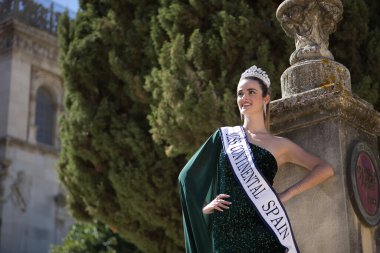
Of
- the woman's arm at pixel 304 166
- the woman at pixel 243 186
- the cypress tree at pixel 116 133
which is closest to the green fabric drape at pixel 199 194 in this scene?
the woman at pixel 243 186

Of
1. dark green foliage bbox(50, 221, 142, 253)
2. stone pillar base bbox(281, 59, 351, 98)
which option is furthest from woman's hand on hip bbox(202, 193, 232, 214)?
dark green foliage bbox(50, 221, 142, 253)

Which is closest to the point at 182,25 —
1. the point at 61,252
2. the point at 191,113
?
the point at 191,113

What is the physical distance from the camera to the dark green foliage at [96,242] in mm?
14125

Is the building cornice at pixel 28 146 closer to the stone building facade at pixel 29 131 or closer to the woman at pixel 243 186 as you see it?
the stone building facade at pixel 29 131

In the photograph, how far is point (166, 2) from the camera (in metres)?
9.57

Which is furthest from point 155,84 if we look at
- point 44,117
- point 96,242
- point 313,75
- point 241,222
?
point 44,117

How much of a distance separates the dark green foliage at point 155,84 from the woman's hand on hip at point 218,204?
4.61 m

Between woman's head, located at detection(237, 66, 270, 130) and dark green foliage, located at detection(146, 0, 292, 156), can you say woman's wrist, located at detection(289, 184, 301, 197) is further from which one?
dark green foliage, located at detection(146, 0, 292, 156)

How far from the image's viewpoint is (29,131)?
23.7 meters

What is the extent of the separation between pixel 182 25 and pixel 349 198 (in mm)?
5637

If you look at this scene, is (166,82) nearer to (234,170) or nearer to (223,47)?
(223,47)

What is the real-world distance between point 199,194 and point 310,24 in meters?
1.65

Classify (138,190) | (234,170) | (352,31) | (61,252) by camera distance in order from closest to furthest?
(234,170)
(352,31)
(138,190)
(61,252)

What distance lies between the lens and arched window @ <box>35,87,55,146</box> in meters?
24.7
